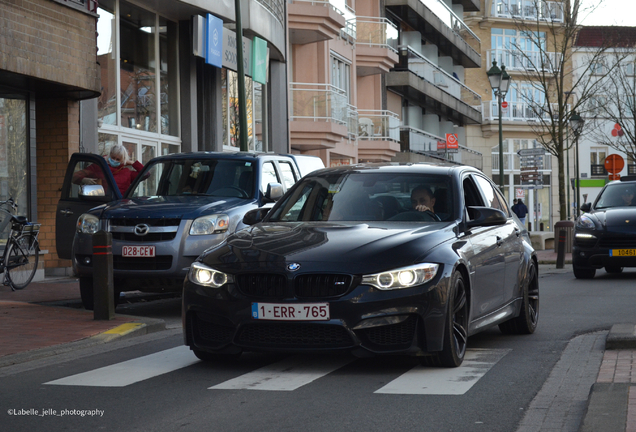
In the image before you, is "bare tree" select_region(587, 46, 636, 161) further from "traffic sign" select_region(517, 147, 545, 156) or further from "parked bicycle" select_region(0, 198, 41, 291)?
"parked bicycle" select_region(0, 198, 41, 291)

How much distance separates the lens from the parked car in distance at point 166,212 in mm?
10688

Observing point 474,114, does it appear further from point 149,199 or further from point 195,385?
point 195,385

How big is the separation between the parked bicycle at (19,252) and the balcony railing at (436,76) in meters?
34.4

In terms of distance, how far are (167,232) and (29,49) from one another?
17.7 feet

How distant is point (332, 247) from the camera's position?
6703mm

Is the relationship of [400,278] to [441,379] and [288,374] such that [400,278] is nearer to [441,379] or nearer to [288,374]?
[441,379]

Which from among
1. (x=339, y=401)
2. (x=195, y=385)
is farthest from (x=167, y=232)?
(x=339, y=401)

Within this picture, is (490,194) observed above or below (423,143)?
below

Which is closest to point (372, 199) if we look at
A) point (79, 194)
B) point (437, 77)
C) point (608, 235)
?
point (79, 194)

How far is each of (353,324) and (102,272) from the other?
14.1 ft

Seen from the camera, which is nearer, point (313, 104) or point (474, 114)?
point (313, 104)

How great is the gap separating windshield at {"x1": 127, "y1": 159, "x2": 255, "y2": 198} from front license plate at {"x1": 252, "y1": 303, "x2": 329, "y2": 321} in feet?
17.7

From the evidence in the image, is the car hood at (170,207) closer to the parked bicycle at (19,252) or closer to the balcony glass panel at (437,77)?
the parked bicycle at (19,252)

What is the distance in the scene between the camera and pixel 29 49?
14.6m
